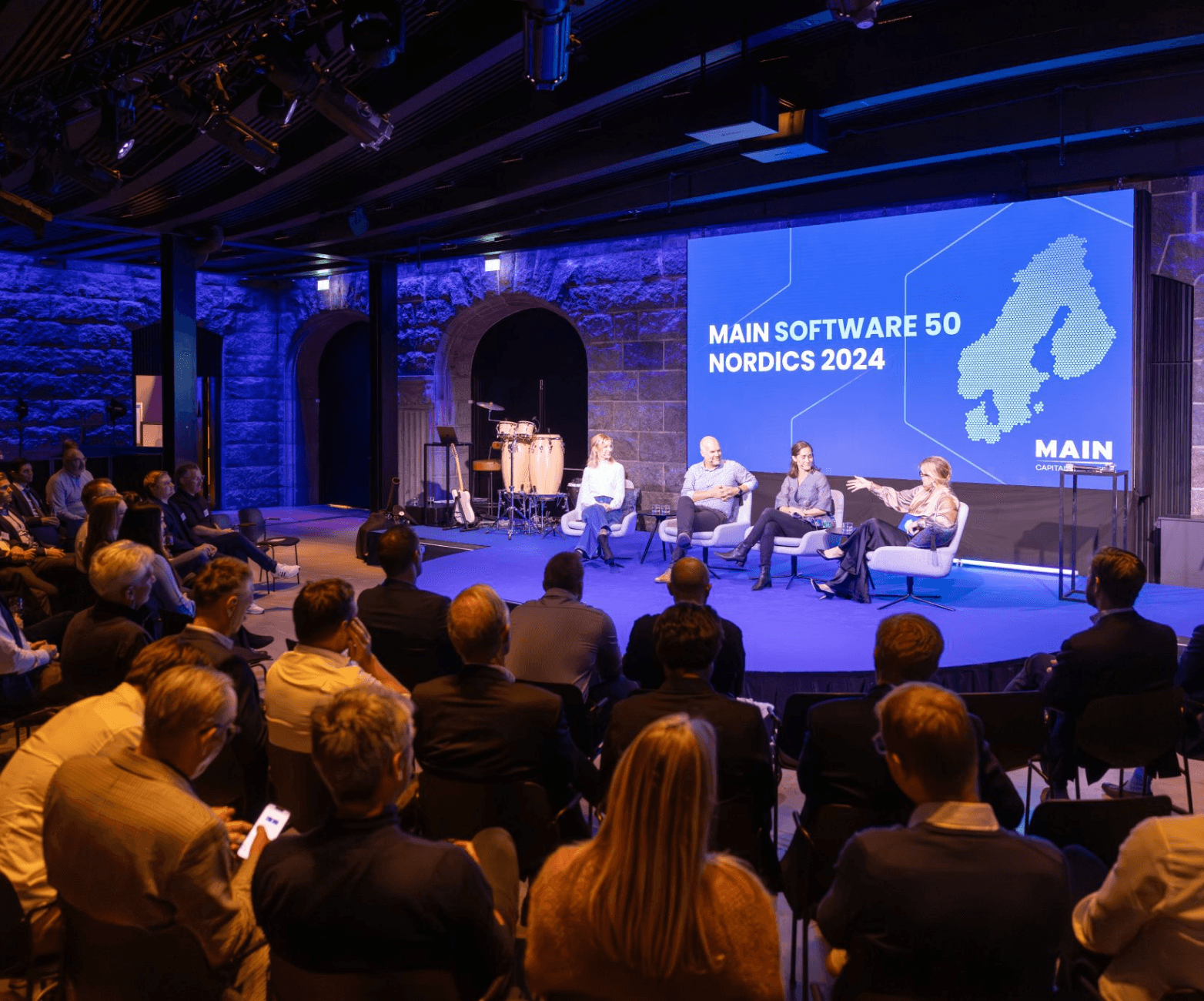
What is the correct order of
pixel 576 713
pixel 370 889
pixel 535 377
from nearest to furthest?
pixel 370 889 < pixel 576 713 < pixel 535 377

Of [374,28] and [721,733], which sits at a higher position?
[374,28]

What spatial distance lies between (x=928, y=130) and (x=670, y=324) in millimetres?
3390

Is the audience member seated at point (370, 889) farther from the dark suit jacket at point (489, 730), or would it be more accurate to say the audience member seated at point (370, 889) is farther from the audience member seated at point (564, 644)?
the audience member seated at point (564, 644)

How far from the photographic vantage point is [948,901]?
5.22 ft

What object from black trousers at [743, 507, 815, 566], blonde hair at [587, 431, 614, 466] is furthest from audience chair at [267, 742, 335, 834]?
blonde hair at [587, 431, 614, 466]

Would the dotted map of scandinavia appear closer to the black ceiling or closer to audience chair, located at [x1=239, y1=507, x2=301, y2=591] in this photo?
the black ceiling

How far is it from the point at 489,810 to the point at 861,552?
496cm

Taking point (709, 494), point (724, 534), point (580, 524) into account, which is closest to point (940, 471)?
point (724, 534)

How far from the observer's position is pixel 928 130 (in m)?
8.34

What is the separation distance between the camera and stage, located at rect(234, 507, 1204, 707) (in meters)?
→ 5.28

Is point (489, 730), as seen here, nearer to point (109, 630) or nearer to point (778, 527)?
point (109, 630)

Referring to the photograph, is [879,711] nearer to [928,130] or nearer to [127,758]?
[127,758]

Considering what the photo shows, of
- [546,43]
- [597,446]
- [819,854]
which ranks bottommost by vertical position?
[819,854]

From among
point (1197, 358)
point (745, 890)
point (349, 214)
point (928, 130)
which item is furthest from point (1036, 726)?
point (349, 214)
